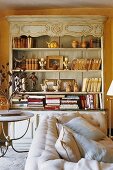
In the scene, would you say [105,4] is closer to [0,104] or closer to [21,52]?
[21,52]

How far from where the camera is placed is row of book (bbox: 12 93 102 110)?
5.13 metres

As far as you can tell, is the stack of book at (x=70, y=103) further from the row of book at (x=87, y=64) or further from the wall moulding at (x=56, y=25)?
the wall moulding at (x=56, y=25)

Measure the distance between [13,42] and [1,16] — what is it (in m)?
0.66

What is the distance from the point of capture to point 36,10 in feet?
17.8

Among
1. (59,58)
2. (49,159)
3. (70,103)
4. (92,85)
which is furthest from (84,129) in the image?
(59,58)

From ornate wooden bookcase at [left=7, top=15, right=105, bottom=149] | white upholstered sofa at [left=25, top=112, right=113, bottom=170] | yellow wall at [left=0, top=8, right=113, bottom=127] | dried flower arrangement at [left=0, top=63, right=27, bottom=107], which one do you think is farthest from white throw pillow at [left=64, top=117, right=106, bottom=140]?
yellow wall at [left=0, top=8, right=113, bottom=127]

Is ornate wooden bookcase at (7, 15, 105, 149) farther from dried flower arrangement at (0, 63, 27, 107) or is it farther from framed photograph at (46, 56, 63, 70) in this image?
dried flower arrangement at (0, 63, 27, 107)

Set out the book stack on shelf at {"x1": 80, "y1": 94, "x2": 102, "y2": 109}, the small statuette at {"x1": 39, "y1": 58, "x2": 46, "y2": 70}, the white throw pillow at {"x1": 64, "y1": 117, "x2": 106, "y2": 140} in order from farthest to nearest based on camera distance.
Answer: the small statuette at {"x1": 39, "y1": 58, "x2": 46, "y2": 70} → the book stack on shelf at {"x1": 80, "y1": 94, "x2": 102, "y2": 109} → the white throw pillow at {"x1": 64, "y1": 117, "x2": 106, "y2": 140}

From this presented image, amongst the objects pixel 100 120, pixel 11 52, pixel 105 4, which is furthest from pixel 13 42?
pixel 100 120

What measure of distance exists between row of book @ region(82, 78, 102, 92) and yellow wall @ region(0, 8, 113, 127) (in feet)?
0.82

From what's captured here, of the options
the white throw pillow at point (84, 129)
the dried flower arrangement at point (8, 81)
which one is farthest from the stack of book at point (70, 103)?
the white throw pillow at point (84, 129)

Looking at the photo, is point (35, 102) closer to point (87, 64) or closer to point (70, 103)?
point (70, 103)

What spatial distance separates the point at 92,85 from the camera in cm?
518

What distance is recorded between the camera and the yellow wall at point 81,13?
209 inches
